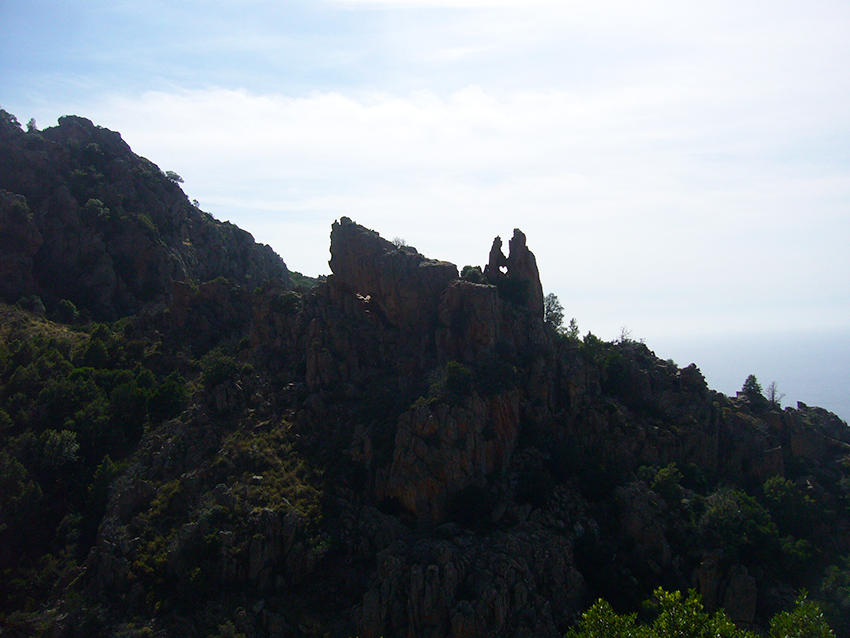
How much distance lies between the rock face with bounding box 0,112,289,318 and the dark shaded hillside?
15.8m

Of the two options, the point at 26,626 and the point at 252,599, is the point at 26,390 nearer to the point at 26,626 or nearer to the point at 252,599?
the point at 26,626

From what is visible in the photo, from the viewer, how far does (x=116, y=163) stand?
10650cm

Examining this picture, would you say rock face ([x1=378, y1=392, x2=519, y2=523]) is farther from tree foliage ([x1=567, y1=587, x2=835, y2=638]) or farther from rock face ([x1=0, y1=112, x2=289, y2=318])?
rock face ([x1=0, y1=112, x2=289, y2=318])

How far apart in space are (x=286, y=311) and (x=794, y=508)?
54.8 metres

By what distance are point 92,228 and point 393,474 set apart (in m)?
70.5

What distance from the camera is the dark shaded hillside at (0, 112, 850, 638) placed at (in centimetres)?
4162

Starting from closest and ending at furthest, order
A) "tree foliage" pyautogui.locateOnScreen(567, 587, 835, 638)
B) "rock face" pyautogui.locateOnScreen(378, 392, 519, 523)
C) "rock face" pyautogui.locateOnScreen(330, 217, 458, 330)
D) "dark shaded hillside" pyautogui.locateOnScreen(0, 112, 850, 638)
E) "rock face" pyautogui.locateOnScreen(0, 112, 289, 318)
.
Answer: "tree foliage" pyautogui.locateOnScreen(567, 587, 835, 638) → "dark shaded hillside" pyautogui.locateOnScreen(0, 112, 850, 638) → "rock face" pyautogui.locateOnScreen(378, 392, 519, 523) → "rock face" pyautogui.locateOnScreen(330, 217, 458, 330) → "rock face" pyautogui.locateOnScreen(0, 112, 289, 318)

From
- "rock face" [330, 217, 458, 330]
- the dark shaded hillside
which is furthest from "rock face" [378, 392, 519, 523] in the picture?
"rock face" [330, 217, 458, 330]

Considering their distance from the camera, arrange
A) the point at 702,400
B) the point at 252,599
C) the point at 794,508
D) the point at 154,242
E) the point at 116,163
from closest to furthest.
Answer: the point at 252,599 < the point at 794,508 < the point at 702,400 < the point at 154,242 < the point at 116,163

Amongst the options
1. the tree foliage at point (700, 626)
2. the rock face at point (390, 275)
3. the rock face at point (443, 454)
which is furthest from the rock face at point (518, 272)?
the tree foliage at point (700, 626)

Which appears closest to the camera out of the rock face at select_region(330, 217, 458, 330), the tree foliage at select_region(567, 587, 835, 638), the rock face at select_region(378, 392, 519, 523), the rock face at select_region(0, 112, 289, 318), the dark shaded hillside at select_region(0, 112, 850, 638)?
the tree foliage at select_region(567, 587, 835, 638)

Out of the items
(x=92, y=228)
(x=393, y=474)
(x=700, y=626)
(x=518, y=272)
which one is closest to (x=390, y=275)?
(x=518, y=272)

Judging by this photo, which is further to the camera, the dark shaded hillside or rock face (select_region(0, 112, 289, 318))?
rock face (select_region(0, 112, 289, 318))

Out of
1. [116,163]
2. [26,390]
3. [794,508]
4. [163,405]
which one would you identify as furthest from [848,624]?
[116,163]
